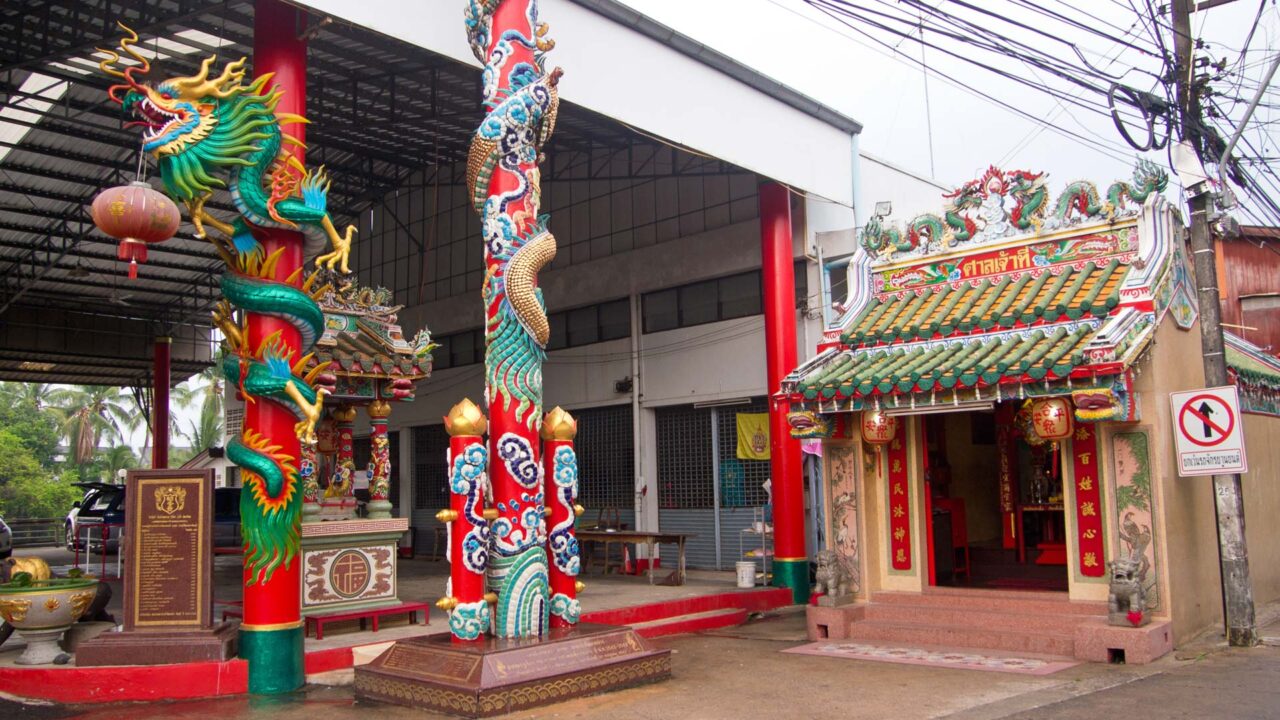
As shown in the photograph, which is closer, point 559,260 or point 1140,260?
point 1140,260

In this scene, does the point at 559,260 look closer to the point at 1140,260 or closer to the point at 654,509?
the point at 654,509

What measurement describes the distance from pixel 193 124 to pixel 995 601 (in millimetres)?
9618

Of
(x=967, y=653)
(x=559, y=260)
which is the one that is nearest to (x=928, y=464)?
(x=967, y=653)

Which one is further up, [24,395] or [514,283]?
[24,395]

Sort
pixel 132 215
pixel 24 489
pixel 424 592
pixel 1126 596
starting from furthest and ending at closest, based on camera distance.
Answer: pixel 24 489 < pixel 424 592 < pixel 1126 596 < pixel 132 215

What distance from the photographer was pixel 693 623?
13.1 m

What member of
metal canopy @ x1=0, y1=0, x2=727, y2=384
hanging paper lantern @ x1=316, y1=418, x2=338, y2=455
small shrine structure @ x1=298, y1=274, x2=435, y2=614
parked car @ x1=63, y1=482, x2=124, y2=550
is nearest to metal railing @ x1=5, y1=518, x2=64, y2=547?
metal canopy @ x1=0, y1=0, x2=727, y2=384

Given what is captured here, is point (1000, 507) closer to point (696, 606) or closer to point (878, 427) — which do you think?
point (878, 427)

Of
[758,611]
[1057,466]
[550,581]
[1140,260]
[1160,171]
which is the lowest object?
[758,611]

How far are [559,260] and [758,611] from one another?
11.1 m

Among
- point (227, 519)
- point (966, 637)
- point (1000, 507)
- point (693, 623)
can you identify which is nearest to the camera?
point (966, 637)

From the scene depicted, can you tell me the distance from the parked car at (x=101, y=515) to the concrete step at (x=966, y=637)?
53.4 ft

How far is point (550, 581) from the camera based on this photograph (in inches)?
366

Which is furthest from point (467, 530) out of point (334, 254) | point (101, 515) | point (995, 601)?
point (101, 515)
